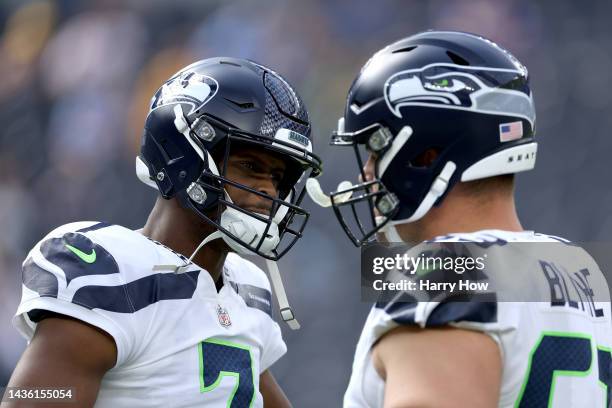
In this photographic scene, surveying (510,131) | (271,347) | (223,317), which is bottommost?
(271,347)

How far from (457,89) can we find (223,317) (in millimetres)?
809

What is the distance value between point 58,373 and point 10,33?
4.31 meters

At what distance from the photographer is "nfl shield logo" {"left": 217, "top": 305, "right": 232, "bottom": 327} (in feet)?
7.13

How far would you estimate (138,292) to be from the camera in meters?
2.02

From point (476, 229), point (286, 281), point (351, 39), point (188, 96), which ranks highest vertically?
point (351, 39)

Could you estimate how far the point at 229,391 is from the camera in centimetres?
210

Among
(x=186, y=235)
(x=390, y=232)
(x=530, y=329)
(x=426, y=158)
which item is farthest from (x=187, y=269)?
(x=530, y=329)

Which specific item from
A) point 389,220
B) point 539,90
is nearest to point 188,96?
point 389,220

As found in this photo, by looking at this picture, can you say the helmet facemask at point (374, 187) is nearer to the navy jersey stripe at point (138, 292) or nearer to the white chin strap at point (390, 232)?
the white chin strap at point (390, 232)

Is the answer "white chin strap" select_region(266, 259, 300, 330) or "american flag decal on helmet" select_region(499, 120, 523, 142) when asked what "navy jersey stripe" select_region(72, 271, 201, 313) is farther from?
"american flag decal on helmet" select_region(499, 120, 523, 142)

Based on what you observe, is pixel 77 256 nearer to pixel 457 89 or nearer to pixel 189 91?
pixel 189 91

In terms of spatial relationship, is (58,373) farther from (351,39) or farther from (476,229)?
(351,39)

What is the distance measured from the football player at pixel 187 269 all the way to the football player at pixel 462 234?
10.4 inches

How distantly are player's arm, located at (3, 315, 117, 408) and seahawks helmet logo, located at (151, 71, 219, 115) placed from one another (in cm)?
65
